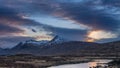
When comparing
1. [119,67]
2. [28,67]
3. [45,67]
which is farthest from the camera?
[45,67]

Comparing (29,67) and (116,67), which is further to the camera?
(29,67)

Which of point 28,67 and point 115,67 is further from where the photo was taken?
point 28,67

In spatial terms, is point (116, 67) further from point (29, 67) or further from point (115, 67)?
point (29, 67)

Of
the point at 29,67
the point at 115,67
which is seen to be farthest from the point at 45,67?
the point at 115,67

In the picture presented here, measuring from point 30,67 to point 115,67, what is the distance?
2327cm

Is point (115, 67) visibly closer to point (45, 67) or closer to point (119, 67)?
point (119, 67)

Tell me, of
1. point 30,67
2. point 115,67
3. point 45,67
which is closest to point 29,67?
point 30,67

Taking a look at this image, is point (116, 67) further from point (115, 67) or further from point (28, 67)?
point (28, 67)

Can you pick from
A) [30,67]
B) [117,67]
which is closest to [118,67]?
[117,67]

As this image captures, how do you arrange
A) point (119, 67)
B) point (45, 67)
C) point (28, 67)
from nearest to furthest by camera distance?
point (119, 67)
point (28, 67)
point (45, 67)

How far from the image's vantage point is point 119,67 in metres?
76.5

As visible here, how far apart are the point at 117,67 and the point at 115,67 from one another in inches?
22.1

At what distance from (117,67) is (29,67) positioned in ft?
78.8

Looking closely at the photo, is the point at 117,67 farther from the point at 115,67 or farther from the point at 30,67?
the point at 30,67
